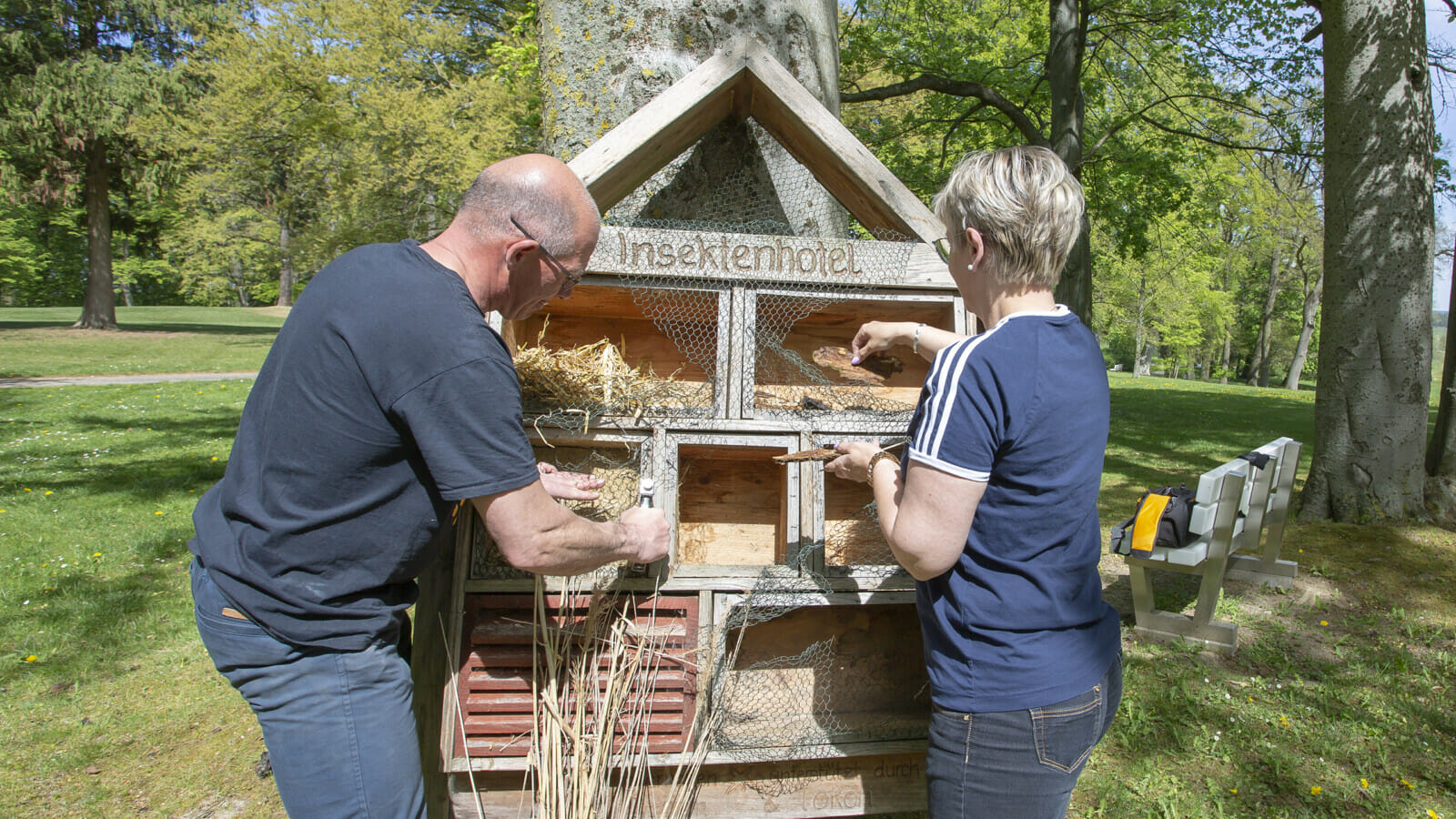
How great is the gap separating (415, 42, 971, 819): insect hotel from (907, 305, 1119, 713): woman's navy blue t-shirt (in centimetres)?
79

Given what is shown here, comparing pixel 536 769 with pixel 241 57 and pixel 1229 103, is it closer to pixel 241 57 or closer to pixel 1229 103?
pixel 1229 103

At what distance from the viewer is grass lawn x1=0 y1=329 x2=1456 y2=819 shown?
280 cm

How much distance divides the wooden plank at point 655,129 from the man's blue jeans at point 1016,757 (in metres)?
1.72

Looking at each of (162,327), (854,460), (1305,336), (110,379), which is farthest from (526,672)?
(1305,336)

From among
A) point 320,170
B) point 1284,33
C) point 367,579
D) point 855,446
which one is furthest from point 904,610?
point 320,170

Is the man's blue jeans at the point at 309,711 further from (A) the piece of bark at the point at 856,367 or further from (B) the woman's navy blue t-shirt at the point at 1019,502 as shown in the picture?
(A) the piece of bark at the point at 856,367

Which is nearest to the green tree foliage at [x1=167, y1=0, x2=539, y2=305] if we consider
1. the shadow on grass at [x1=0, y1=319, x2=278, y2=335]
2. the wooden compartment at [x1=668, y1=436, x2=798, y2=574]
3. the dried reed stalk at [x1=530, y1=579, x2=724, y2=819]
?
the shadow on grass at [x1=0, y1=319, x2=278, y2=335]

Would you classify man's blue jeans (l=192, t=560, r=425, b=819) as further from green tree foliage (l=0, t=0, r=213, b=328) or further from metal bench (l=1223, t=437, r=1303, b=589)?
green tree foliage (l=0, t=0, r=213, b=328)

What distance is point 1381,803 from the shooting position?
271 centimetres

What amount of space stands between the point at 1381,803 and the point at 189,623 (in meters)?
5.26

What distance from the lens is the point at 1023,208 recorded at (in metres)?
1.51

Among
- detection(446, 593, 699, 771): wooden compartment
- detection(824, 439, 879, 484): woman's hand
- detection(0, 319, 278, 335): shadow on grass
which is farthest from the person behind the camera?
detection(0, 319, 278, 335): shadow on grass

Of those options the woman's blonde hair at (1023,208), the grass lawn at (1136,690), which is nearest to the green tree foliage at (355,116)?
the grass lawn at (1136,690)

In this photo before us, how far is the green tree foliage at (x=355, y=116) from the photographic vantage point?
14055 mm
